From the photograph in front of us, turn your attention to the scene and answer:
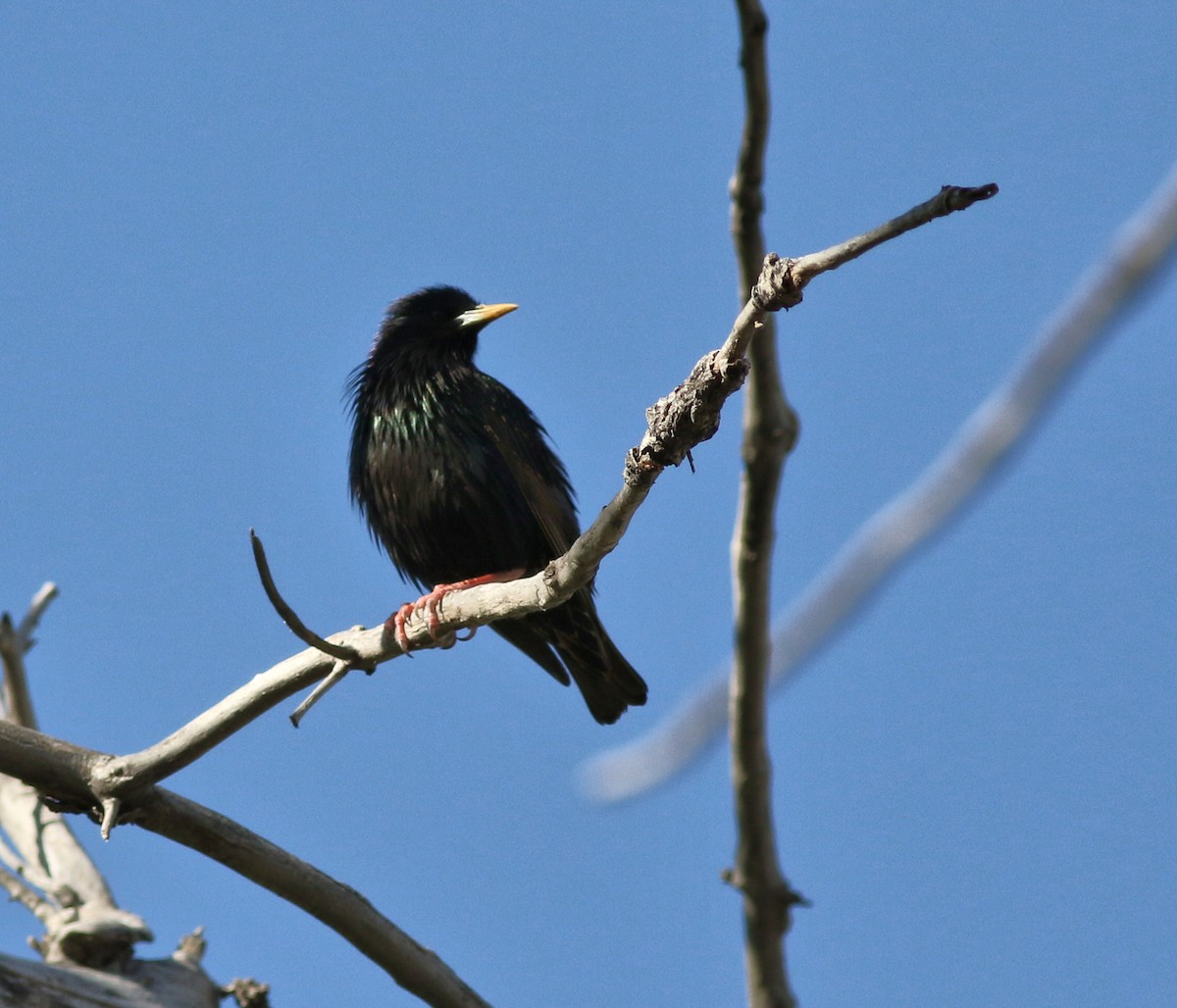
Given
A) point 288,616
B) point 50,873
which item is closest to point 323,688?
point 288,616

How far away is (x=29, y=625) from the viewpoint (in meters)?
5.34

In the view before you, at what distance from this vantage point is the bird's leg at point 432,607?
14.2 ft

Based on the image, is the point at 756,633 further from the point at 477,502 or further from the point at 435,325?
the point at 435,325

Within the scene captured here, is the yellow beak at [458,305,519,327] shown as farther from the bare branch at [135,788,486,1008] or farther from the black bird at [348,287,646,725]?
the bare branch at [135,788,486,1008]

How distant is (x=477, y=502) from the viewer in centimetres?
594

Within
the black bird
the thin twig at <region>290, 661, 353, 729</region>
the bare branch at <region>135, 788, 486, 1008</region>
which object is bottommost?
the bare branch at <region>135, 788, 486, 1008</region>

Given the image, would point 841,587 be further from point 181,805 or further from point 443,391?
point 443,391

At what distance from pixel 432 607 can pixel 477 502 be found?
1.42 m

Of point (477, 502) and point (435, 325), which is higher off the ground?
point (435, 325)

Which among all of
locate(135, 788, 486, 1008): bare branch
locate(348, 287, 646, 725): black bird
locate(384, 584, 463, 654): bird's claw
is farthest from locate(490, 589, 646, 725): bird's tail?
locate(135, 788, 486, 1008): bare branch

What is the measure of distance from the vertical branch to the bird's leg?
103cm

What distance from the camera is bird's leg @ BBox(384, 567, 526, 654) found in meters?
4.32

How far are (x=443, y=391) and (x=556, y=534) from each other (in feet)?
3.06

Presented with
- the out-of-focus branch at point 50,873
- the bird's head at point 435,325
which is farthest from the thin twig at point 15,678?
the bird's head at point 435,325
